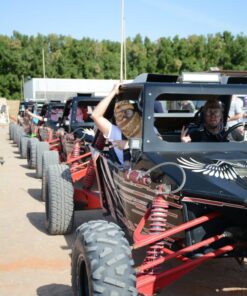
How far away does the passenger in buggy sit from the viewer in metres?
4.12

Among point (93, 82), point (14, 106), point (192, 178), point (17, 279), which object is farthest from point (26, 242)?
point (14, 106)

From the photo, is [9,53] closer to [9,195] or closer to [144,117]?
[9,195]

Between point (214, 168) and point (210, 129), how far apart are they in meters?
1.11

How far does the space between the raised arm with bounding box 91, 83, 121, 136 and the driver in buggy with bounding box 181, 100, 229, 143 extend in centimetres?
68

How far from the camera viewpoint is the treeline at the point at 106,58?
53.2 m

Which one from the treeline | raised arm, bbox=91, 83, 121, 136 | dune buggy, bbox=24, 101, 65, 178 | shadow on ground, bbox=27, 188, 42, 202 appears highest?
the treeline

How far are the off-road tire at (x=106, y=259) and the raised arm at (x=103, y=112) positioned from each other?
1452mm

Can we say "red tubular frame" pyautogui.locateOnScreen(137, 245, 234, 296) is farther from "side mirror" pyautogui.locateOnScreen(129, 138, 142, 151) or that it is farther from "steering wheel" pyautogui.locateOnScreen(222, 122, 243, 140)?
"steering wheel" pyautogui.locateOnScreen(222, 122, 243, 140)

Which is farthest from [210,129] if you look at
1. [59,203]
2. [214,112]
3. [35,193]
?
[35,193]

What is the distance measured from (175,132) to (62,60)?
49665 mm

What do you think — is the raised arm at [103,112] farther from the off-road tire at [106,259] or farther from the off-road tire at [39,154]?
the off-road tire at [39,154]

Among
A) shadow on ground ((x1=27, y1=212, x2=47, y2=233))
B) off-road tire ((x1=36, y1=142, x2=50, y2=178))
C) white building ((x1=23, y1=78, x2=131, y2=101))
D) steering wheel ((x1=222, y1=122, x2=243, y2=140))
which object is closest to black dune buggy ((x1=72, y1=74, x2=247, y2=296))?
steering wheel ((x1=222, y1=122, x2=243, y2=140))

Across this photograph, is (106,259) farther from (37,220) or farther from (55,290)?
(37,220)

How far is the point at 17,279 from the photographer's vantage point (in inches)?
167
